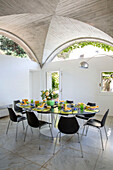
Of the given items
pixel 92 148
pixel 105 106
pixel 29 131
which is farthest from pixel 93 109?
pixel 105 106

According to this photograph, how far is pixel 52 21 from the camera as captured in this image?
479 cm

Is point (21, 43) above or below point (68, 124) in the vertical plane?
above

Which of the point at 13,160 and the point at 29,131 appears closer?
the point at 13,160

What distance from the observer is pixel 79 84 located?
620 cm

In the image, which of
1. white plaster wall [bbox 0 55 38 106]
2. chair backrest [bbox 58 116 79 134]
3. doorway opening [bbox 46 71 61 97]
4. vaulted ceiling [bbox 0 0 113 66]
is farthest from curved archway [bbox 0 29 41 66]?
chair backrest [bbox 58 116 79 134]

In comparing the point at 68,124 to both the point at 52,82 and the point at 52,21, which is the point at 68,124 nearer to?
the point at 52,21

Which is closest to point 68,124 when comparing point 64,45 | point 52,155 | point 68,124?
point 68,124

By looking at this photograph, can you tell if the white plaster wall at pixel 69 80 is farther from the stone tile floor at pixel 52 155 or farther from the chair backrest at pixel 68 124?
the chair backrest at pixel 68 124

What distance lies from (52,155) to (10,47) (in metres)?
5.76

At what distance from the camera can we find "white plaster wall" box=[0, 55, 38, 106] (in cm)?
536

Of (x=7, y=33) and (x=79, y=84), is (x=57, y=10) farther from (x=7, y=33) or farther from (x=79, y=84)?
(x=79, y=84)

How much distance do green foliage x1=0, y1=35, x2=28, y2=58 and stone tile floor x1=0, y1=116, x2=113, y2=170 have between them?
4.37m

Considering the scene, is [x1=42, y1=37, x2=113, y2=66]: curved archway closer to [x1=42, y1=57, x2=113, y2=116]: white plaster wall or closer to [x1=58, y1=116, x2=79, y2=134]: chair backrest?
[x1=42, y1=57, x2=113, y2=116]: white plaster wall

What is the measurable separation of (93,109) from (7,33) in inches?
214
